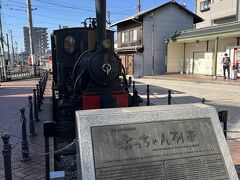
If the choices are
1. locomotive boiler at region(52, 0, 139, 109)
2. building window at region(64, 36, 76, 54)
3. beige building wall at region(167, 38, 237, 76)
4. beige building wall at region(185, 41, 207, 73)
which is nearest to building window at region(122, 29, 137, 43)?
beige building wall at region(167, 38, 237, 76)

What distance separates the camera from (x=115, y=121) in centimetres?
313

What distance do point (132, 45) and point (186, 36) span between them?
7450 millimetres

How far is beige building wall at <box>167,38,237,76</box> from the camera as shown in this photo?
22328 millimetres

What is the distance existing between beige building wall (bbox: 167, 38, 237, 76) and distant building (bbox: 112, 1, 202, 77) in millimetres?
1101

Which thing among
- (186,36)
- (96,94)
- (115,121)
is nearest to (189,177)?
(115,121)

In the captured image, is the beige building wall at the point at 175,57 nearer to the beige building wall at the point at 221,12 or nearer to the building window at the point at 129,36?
the building window at the point at 129,36

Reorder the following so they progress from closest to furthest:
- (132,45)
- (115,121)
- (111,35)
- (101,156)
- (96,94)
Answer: (101,156) → (115,121) → (96,94) → (111,35) → (132,45)

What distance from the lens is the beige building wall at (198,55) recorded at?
22.3 m

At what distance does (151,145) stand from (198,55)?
23.7 m

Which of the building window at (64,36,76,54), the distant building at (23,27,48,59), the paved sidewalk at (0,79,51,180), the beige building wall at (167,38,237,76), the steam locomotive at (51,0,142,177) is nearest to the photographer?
the paved sidewalk at (0,79,51,180)

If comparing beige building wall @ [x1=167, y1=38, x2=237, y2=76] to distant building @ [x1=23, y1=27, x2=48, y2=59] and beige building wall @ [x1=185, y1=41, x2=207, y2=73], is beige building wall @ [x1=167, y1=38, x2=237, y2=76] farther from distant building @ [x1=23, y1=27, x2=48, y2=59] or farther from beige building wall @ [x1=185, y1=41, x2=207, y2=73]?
distant building @ [x1=23, y1=27, x2=48, y2=59]

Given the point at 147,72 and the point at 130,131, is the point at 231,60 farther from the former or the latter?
the point at 130,131

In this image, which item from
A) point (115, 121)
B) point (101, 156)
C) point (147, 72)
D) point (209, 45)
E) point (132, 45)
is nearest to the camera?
point (101, 156)

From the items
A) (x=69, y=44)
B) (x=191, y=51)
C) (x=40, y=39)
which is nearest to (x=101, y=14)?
(x=69, y=44)
